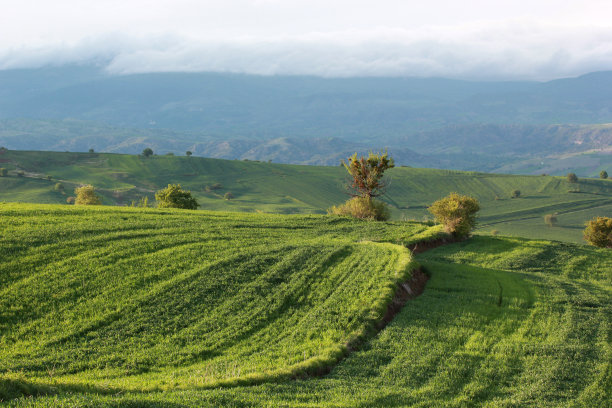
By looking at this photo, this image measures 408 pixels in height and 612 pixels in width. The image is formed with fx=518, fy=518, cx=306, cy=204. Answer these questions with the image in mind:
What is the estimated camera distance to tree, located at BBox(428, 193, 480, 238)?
6538 centimetres

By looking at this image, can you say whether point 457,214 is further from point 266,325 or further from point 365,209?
point 266,325

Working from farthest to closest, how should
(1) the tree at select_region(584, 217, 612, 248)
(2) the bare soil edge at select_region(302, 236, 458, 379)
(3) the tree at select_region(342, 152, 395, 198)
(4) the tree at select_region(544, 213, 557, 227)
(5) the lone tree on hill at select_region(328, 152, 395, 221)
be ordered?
(4) the tree at select_region(544, 213, 557, 227), (5) the lone tree on hill at select_region(328, 152, 395, 221), (3) the tree at select_region(342, 152, 395, 198), (1) the tree at select_region(584, 217, 612, 248), (2) the bare soil edge at select_region(302, 236, 458, 379)

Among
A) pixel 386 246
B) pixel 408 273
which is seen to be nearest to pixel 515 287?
pixel 408 273

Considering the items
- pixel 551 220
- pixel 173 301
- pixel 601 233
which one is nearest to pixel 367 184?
pixel 601 233

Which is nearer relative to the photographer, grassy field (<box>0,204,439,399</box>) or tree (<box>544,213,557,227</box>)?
grassy field (<box>0,204,439,399</box>)

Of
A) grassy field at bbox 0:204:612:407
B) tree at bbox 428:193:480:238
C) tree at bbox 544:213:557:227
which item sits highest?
tree at bbox 428:193:480:238

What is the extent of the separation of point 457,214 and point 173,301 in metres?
44.0

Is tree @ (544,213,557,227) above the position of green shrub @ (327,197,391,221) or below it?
below

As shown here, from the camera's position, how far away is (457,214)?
217 ft

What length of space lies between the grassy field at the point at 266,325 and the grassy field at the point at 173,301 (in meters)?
0.12

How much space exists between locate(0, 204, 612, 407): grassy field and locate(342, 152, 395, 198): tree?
26.2m

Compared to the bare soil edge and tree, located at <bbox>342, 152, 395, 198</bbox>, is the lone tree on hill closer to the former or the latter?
tree, located at <bbox>342, 152, 395, 198</bbox>

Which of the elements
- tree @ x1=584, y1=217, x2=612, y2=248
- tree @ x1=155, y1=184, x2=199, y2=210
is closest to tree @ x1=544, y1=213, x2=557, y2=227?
tree @ x1=584, y1=217, x2=612, y2=248

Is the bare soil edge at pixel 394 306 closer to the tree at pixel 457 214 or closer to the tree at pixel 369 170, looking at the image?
the tree at pixel 457 214
